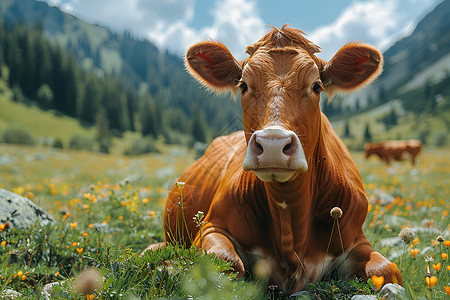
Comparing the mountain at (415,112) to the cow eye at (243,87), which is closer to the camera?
the cow eye at (243,87)

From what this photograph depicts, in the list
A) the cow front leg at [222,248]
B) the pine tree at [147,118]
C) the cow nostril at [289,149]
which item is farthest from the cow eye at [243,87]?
the pine tree at [147,118]

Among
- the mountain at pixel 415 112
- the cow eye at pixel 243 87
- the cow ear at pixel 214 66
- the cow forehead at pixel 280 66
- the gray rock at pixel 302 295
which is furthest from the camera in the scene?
the mountain at pixel 415 112

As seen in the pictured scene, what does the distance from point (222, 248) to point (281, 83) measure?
1.57m

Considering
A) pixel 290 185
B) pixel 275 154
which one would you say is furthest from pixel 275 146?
pixel 290 185

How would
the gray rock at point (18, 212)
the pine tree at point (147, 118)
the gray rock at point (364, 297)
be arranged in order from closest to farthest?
the gray rock at point (364, 297), the gray rock at point (18, 212), the pine tree at point (147, 118)

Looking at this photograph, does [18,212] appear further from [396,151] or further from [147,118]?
[147,118]

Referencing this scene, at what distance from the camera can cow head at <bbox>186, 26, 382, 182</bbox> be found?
103 inches

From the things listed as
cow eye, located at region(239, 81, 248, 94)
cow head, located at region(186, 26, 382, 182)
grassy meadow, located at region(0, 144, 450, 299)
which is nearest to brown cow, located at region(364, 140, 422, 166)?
grassy meadow, located at region(0, 144, 450, 299)

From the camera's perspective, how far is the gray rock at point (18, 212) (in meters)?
4.11

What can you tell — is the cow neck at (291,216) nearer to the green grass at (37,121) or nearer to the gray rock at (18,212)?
the gray rock at (18,212)

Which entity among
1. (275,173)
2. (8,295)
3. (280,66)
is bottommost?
(8,295)

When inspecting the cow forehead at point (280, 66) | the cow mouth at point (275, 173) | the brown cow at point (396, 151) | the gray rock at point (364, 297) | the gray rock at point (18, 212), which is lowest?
the gray rock at point (18, 212)

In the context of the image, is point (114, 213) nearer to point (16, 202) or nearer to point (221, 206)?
point (16, 202)

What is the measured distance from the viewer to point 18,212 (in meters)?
4.24
